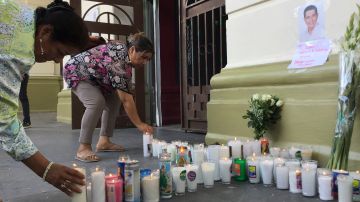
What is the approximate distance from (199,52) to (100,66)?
1.67 metres

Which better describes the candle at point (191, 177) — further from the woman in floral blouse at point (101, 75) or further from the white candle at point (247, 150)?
the woman in floral blouse at point (101, 75)

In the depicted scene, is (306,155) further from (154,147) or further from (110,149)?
(110,149)

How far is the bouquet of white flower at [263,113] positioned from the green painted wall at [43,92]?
767 centimetres

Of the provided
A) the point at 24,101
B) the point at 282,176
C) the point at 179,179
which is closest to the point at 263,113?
the point at 282,176

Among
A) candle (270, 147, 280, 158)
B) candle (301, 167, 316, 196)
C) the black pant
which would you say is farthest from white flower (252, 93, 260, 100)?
the black pant

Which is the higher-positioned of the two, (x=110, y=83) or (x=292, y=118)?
(x=110, y=83)

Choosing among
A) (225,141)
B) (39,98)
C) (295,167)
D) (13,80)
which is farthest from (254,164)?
(39,98)

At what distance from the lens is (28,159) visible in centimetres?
134

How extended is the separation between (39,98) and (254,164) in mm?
8388

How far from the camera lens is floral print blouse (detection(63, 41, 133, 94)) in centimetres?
284

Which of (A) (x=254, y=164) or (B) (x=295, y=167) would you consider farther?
(A) (x=254, y=164)

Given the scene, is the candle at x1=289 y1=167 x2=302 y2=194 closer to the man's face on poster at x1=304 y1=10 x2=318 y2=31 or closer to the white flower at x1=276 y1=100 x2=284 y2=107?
the white flower at x1=276 y1=100 x2=284 y2=107

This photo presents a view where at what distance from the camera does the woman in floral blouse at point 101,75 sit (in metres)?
2.82

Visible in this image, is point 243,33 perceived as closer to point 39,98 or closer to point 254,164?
point 254,164
